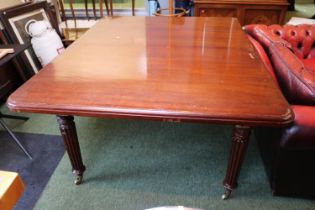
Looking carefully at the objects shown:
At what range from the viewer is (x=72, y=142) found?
1315 millimetres

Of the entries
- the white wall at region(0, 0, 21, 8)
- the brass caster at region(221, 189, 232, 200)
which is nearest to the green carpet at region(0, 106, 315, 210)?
the brass caster at region(221, 189, 232, 200)

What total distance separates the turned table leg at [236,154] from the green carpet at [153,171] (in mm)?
116

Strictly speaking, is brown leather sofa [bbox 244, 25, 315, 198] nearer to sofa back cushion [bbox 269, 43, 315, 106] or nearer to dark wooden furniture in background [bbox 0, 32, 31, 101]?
sofa back cushion [bbox 269, 43, 315, 106]

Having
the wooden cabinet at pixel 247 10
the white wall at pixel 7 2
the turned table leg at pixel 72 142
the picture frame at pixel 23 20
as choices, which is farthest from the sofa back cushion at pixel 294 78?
the white wall at pixel 7 2

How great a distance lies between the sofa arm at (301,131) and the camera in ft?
3.45

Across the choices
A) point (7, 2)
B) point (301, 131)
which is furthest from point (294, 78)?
point (7, 2)

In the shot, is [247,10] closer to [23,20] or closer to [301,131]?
[301,131]

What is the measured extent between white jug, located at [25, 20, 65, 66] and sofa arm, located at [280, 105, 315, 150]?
221cm

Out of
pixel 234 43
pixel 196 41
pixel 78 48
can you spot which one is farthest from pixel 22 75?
pixel 234 43

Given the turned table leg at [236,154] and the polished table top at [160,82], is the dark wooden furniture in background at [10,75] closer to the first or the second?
the polished table top at [160,82]

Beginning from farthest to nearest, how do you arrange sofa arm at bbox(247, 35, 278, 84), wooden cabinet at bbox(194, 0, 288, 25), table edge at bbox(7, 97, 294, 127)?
wooden cabinet at bbox(194, 0, 288, 25)
sofa arm at bbox(247, 35, 278, 84)
table edge at bbox(7, 97, 294, 127)

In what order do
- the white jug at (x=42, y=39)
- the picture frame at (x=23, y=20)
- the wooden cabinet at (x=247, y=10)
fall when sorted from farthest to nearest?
the wooden cabinet at (x=247, y=10)
the white jug at (x=42, y=39)
the picture frame at (x=23, y=20)

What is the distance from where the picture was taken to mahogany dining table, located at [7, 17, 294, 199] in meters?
0.98

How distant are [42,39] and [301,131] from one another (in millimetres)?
2355
